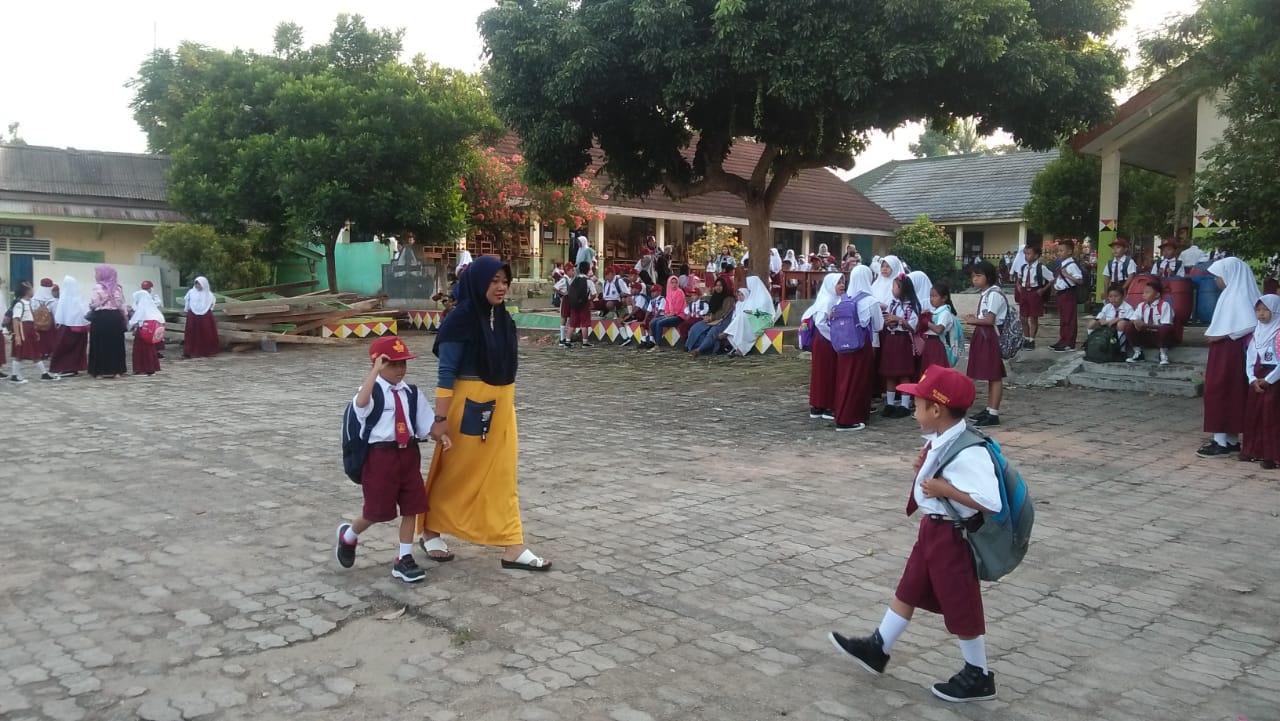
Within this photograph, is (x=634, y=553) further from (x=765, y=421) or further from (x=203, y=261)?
(x=203, y=261)

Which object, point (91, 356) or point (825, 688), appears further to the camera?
point (91, 356)

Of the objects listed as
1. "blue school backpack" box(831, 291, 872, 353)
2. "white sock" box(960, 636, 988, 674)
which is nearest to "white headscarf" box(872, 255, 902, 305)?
"blue school backpack" box(831, 291, 872, 353)

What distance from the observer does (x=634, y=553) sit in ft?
19.6

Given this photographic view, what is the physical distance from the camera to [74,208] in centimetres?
2583

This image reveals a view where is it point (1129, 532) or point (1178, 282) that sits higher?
point (1178, 282)

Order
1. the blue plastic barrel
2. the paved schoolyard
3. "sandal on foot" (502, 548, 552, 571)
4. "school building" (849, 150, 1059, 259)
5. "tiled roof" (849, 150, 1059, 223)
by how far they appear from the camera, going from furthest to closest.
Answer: "tiled roof" (849, 150, 1059, 223), "school building" (849, 150, 1059, 259), the blue plastic barrel, "sandal on foot" (502, 548, 552, 571), the paved schoolyard

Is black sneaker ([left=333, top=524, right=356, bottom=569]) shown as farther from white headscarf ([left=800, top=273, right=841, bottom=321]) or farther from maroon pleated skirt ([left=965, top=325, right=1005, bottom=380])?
maroon pleated skirt ([left=965, top=325, right=1005, bottom=380])

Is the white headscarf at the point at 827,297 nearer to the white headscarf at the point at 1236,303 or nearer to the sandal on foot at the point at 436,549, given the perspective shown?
the white headscarf at the point at 1236,303

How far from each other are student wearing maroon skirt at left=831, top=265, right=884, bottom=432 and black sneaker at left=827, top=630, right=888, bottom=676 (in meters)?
6.34

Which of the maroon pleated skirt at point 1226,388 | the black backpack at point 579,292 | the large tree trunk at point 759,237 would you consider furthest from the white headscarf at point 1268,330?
the black backpack at point 579,292

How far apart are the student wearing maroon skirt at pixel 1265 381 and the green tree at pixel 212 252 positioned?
21.6 metres

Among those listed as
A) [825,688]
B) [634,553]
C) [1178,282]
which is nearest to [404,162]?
[1178,282]

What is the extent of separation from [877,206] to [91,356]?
29977mm

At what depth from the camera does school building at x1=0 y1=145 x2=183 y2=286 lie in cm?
2562
